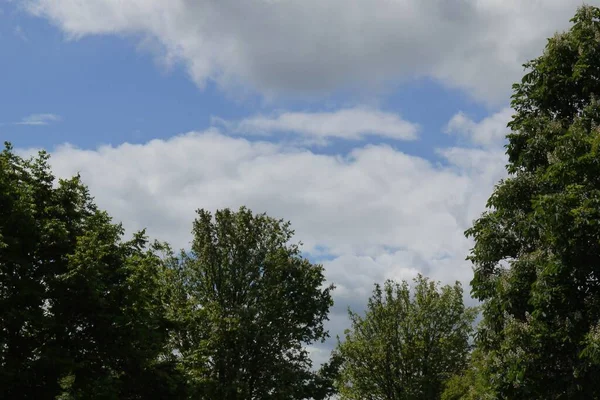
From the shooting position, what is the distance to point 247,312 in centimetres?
3697

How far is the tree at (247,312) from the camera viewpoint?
3650 centimetres

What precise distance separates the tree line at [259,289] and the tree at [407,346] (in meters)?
9.54

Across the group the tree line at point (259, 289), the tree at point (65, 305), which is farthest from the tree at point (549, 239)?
the tree at point (65, 305)

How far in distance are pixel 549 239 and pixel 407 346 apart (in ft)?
110

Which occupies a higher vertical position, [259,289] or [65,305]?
[259,289]

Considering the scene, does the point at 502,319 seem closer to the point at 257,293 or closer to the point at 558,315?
the point at 558,315

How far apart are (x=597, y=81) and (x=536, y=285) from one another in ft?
27.2

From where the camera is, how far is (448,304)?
52.7m

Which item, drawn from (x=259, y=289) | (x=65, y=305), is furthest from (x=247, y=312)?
(x=65, y=305)

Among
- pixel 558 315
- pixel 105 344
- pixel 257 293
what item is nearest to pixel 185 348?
pixel 257 293

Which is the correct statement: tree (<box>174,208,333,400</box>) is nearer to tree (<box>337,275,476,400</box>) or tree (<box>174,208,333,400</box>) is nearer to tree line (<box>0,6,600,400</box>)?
tree line (<box>0,6,600,400</box>)

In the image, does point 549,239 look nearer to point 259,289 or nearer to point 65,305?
point 65,305

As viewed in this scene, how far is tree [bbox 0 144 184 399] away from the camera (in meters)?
25.0

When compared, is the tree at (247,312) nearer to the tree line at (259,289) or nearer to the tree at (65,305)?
the tree line at (259,289)
